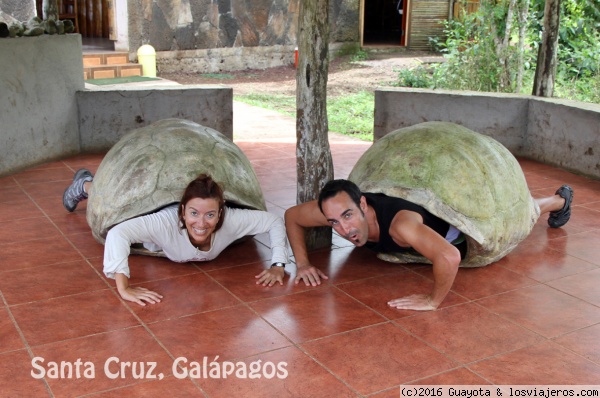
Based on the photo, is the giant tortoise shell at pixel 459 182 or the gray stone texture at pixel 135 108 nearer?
the giant tortoise shell at pixel 459 182

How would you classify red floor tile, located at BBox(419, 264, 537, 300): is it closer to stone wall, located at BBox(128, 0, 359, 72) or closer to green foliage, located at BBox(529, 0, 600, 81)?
green foliage, located at BBox(529, 0, 600, 81)

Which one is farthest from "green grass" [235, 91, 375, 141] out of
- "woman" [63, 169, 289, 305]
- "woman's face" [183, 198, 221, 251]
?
"woman's face" [183, 198, 221, 251]

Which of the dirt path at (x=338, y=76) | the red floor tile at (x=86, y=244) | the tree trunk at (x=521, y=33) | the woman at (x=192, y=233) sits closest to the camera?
the woman at (x=192, y=233)

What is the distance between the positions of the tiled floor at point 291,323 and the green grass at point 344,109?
4.76 metres

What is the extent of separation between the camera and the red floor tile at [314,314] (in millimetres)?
3547

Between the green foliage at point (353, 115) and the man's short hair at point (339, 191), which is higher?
the man's short hair at point (339, 191)

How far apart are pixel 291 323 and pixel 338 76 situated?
1159 cm

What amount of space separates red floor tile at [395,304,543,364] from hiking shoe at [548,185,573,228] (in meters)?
1.70

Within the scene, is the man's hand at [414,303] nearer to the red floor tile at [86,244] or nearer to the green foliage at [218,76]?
the red floor tile at [86,244]

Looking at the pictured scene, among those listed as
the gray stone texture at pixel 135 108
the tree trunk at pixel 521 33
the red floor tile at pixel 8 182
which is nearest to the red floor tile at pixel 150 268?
the red floor tile at pixel 8 182

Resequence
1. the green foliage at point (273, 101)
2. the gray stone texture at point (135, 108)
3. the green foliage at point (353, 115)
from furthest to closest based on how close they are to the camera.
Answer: the green foliage at point (273, 101) < the green foliage at point (353, 115) < the gray stone texture at point (135, 108)

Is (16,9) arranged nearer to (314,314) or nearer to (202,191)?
(202,191)

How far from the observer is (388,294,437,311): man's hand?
3.79 meters

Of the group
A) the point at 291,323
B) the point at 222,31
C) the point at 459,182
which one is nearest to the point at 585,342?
the point at 459,182
